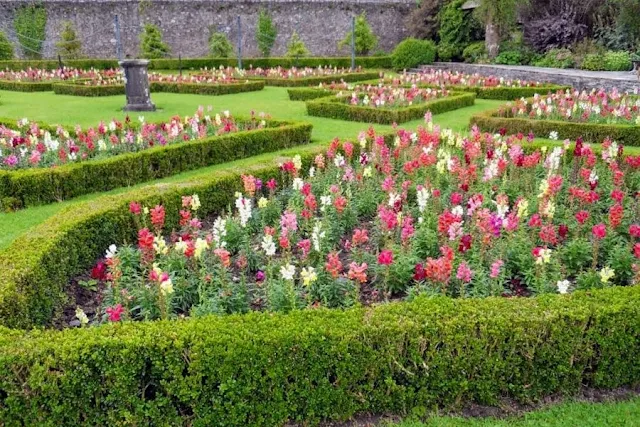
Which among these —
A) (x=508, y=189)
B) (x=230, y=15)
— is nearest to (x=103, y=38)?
(x=230, y=15)

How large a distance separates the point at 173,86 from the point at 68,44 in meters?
12.1

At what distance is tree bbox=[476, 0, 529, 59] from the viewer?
23.0 metres

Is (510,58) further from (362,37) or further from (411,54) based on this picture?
(362,37)

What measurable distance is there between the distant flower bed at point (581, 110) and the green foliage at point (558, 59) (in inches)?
386

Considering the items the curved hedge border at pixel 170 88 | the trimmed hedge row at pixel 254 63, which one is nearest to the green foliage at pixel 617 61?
the trimmed hedge row at pixel 254 63

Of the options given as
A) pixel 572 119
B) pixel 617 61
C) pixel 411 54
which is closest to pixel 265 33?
pixel 411 54

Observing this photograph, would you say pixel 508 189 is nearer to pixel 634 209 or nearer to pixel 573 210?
pixel 573 210

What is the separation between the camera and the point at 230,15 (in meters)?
30.5

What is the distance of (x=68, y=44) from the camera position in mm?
27250

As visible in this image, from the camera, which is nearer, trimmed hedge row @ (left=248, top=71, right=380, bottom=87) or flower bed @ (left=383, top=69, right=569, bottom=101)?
flower bed @ (left=383, top=69, right=569, bottom=101)

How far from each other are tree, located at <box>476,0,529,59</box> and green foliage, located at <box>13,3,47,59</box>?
792 inches

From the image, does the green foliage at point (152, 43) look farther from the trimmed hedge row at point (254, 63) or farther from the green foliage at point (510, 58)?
the green foliage at point (510, 58)

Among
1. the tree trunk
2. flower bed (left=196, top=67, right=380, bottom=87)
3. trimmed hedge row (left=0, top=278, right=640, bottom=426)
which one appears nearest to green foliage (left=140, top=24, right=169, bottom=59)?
flower bed (left=196, top=67, right=380, bottom=87)

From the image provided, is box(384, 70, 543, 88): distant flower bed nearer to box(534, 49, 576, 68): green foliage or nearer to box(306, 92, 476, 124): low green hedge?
box(306, 92, 476, 124): low green hedge
